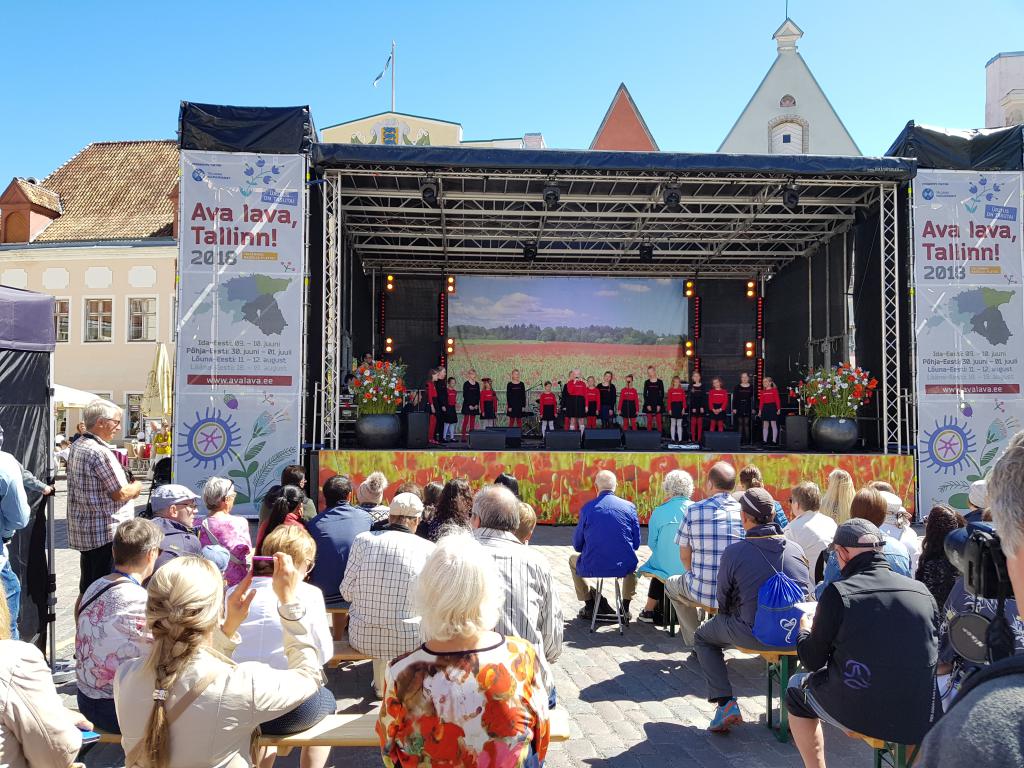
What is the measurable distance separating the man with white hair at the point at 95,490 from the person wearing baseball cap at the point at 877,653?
382cm

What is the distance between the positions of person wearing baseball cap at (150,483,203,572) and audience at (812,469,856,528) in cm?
386

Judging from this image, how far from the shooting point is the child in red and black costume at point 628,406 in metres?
15.5

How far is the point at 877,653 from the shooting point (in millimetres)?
2580

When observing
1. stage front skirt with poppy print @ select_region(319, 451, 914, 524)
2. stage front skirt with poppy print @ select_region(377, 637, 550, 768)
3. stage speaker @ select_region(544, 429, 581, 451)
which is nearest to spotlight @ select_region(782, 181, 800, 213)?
stage front skirt with poppy print @ select_region(319, 451, 914, 524)

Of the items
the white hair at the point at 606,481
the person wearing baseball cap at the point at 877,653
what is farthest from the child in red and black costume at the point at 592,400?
the person wearing baseball cap at the point at 877,653

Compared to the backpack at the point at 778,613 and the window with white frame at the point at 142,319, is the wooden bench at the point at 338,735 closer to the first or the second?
the backpack at the point at 778,613

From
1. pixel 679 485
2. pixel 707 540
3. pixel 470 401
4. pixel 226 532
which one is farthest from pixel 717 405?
pixel 226 532

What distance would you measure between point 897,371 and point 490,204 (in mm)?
7089

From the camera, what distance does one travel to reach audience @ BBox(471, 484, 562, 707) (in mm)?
2715

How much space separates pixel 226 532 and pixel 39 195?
22.9 metres

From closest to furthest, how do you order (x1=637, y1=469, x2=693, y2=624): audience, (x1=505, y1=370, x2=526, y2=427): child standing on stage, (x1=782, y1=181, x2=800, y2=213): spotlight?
(x1=637, y1=469, x2=693, y2=624): audience < (x1=782, y1=181, x2=800, y2=213): spotlight < (x1=505, y1=370, x2=526, y2=427): child standing on stage

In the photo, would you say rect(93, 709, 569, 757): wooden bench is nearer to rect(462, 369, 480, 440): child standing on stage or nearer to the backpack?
the backpack

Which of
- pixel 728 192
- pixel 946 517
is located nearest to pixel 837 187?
pixel 728 192

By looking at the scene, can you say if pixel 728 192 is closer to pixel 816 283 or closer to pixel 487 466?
pixel 816 283
